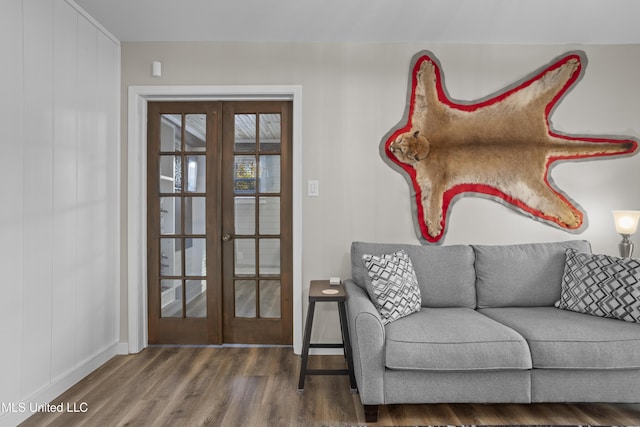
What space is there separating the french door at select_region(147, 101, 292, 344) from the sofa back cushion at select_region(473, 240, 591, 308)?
1.51 m

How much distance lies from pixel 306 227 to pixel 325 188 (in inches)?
13.7

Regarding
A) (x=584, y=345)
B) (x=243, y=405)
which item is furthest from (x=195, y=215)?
(x=584, y=345)

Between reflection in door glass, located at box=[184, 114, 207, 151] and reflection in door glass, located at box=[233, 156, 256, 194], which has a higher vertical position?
reflection in door glass, located at box=[184, 114, 207, 151]

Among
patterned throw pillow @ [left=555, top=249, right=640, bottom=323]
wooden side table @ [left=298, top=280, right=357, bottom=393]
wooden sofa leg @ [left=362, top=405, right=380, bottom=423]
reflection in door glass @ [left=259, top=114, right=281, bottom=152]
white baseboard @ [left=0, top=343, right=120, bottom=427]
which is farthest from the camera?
reflection in door glass @ [left=259, top=114, right=281, bottom=152]

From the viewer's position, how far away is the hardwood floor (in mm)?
2086

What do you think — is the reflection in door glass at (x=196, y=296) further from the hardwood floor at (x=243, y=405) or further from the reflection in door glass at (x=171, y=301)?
the hardwood floor at (x=243, y=405)

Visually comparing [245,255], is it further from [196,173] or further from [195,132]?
[195,132]

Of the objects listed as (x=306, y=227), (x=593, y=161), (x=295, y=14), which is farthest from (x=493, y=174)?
(x=295, y=14)

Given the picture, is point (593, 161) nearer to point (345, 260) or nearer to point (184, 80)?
point (345, 260)

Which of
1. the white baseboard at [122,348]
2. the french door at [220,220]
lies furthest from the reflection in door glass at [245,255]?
the white baseboard at [122,348]

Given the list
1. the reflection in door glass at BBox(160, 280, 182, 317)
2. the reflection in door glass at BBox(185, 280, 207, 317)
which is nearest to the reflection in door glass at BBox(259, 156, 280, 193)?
the reflection in door glass at BBox(185, 280, 207, 317)

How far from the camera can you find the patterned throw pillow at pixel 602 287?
2.30m

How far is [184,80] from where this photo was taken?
308cm

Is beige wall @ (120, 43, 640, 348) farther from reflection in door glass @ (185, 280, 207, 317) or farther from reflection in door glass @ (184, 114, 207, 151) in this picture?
reflection in door glass @ (185, 280, 207, 317)
